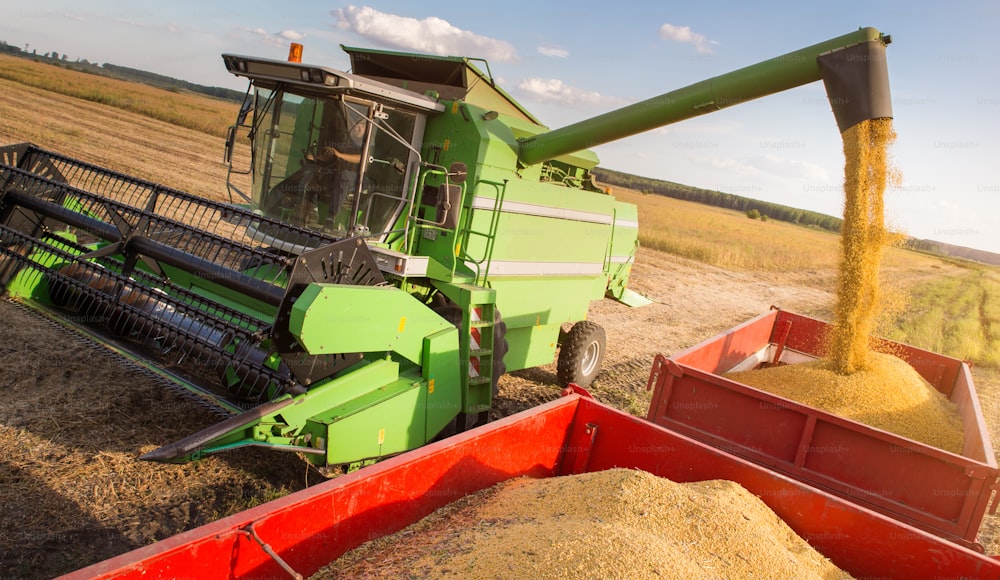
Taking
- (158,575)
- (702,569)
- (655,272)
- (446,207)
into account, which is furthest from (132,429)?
(655,272)

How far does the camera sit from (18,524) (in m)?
3.08

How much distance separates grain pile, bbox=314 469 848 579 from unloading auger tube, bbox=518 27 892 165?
295 cm

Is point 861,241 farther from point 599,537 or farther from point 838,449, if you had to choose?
point 599,537

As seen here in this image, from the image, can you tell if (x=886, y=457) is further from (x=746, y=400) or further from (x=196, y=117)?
(x=196, y=117)

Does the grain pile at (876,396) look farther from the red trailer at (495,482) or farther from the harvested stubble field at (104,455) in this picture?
the red trailer at (495,482)

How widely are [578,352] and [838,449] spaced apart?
119 inches

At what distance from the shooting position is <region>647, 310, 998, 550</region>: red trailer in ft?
10.7

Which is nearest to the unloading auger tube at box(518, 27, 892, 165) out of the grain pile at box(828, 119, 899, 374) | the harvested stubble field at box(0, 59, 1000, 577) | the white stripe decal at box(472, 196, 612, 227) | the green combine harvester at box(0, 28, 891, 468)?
the green combine harvester at box(0, 28, 891, 468)

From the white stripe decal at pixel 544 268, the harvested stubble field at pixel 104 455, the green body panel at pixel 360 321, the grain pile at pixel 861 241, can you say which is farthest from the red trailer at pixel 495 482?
the grain pile at pixel 861 241

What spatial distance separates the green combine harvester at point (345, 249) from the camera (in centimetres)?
368

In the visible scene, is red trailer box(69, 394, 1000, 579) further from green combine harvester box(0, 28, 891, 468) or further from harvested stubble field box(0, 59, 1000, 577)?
harvested stubble field box(0, 59, 1000, 577)

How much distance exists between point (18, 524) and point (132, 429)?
1.07 meters

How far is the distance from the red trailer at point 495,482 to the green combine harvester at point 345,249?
3.61ft

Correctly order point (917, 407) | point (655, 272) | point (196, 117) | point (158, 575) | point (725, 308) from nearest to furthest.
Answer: point (158, 575), point (917, 407), point (725, 308), point (655, 272), point (196, 117)
